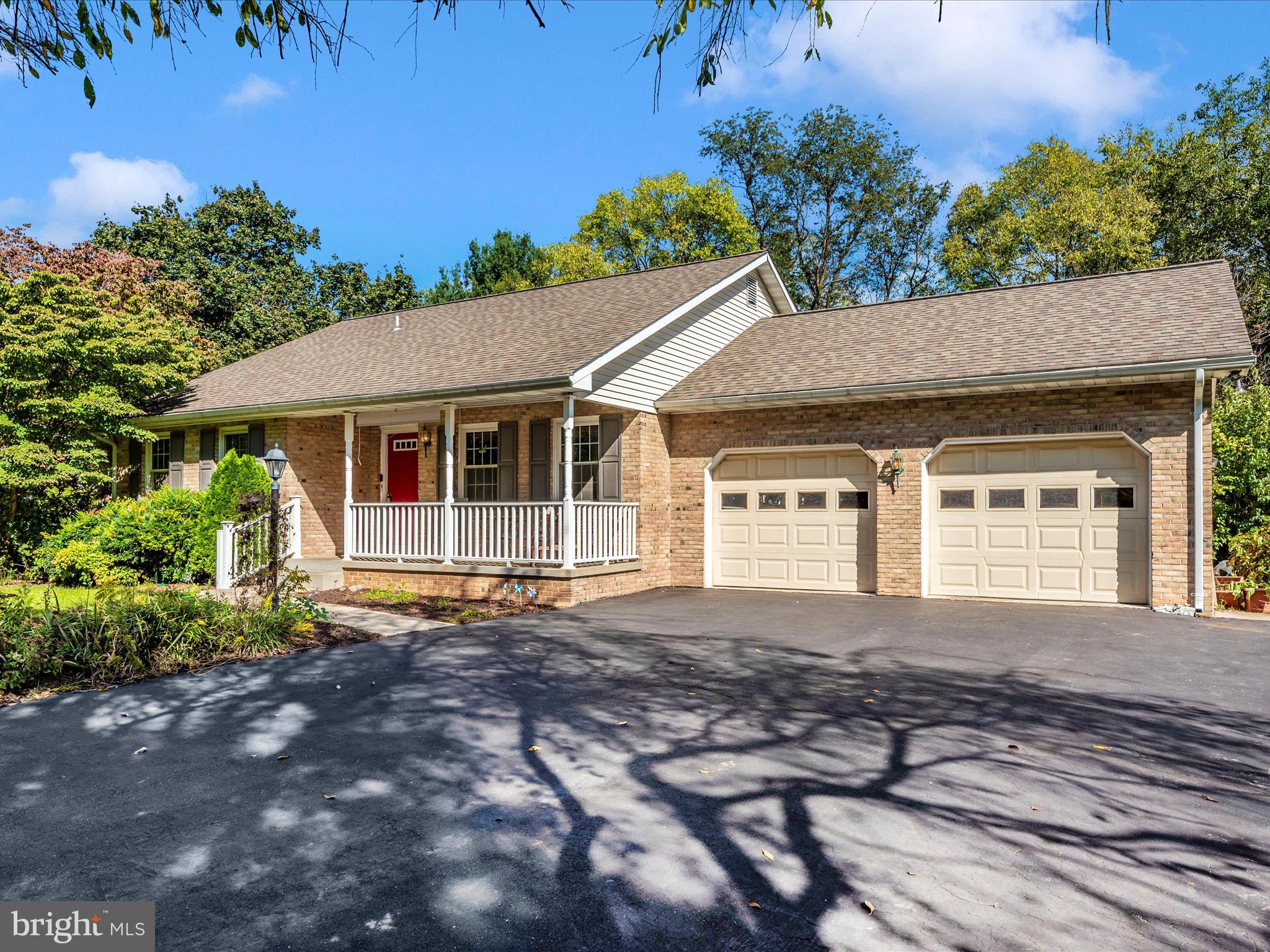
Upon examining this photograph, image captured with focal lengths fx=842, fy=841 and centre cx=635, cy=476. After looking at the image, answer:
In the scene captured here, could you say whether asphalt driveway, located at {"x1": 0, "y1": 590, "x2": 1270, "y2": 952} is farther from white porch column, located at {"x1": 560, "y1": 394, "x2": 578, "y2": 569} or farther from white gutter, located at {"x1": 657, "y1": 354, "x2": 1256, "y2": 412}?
white porch column, located at {"x1": 560, "y1": 394, "x2": 578, "y2": 569}

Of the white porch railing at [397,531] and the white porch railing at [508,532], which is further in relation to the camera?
the white porch railing at [397,531]

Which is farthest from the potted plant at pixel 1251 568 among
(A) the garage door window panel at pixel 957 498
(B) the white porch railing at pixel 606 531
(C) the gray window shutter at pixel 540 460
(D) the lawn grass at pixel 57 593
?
(D) the lawn grass at pixel 57 593

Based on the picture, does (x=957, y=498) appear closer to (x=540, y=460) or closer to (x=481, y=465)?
(x=540, y=460)

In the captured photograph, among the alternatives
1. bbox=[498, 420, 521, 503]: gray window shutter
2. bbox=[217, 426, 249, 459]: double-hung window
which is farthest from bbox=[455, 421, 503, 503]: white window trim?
bbox=[217, 426, 249, 459]: double-hung window

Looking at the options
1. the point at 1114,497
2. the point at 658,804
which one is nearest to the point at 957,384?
the point at 1114,497

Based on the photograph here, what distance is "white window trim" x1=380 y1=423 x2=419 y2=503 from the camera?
16.2 m

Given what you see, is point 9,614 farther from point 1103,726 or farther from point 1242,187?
point 1242,187

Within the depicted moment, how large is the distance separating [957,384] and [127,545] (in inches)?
515

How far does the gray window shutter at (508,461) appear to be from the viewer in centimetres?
1462

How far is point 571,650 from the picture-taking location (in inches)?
326

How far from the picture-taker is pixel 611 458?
13.7 metres

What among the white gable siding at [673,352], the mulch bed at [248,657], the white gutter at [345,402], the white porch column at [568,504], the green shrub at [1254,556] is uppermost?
the white gable siding at [673,352]

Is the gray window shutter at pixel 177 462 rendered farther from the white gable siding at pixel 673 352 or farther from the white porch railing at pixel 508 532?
the white gable siding at pixel 673 352

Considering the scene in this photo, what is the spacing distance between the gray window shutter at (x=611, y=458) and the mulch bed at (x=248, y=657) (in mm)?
5165
